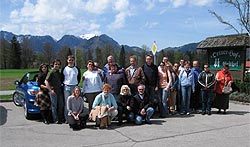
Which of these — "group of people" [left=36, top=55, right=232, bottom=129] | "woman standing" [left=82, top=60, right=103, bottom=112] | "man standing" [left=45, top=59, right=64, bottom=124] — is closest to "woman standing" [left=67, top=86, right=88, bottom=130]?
"group of people" [left=36, top=55, right=232, bottom=129]

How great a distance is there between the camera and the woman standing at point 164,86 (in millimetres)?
9094

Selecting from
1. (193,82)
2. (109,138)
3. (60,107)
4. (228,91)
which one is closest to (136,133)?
(109,138)

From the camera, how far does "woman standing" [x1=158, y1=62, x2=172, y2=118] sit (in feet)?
29.8

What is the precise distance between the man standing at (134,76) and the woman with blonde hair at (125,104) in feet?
1.99

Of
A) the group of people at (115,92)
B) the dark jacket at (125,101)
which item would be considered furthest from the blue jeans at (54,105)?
the dark jacket at (125,101)

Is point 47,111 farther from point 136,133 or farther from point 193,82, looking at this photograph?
point 193,82

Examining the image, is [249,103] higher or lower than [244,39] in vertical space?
lower

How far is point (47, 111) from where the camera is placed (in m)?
8.10

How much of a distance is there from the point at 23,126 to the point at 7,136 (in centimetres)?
107

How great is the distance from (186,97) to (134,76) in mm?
2127

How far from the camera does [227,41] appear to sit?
53.9ft

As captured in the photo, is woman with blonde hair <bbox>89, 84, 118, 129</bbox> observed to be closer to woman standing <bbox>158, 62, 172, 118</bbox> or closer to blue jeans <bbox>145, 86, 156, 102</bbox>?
blue jeans <bbox>145, 86, 156, 102</bbox>

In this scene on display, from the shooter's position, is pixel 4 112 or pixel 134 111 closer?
pixel 134 111

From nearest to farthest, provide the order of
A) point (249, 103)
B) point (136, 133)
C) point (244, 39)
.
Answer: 1. point (136, 133)
2. point (249, 103)
3. point (244, 39)
